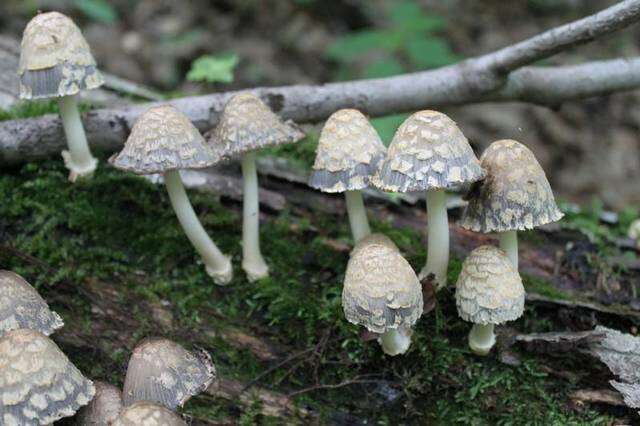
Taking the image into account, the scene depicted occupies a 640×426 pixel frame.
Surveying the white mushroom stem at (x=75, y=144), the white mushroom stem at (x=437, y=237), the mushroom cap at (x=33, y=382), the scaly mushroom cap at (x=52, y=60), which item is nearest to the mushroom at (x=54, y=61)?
the scaly mushroom cap at (x=52, y=60)

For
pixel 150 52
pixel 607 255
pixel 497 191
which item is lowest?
pixel 607 255

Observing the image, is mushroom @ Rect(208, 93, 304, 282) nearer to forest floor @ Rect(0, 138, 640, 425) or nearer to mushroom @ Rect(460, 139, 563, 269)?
forest floor @ Rect(0, 138, 640, 425)

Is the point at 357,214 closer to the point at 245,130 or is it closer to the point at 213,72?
the point at 245,130

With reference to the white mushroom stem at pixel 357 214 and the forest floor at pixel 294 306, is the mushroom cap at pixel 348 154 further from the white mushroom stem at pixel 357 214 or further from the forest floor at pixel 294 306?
the forest floor at pixel 294 306

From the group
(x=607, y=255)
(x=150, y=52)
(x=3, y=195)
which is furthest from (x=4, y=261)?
(x=150, y=52)

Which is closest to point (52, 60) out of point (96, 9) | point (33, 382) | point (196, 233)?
point (196, 233)

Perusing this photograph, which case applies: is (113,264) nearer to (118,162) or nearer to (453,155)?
(118,162)
